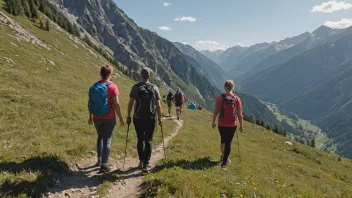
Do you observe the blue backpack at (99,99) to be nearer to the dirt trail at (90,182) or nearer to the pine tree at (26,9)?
the dirt trail at (90,182)

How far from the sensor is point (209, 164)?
15.2 meters

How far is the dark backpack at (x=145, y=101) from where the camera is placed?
12.1 metres

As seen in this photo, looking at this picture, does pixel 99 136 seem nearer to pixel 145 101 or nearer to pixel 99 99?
pixel 99 99

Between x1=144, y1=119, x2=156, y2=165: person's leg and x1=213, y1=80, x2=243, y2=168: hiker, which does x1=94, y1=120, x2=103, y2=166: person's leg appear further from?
x1=213, y1=80, x2=243, y2=168: hiker

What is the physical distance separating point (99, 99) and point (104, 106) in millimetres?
340

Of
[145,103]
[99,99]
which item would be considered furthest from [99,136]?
[145,103]

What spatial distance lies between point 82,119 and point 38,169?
10.5m

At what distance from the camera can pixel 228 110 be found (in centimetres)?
1452

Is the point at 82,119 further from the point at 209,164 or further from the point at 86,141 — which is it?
the point at 209,164

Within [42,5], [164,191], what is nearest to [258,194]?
[164,191]

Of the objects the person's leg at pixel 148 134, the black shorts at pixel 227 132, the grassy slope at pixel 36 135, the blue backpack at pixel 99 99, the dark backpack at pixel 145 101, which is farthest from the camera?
the black shorts at pixel 227 132

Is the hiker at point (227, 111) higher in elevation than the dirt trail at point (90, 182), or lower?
higher

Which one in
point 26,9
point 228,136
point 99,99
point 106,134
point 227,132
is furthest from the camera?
point 26,9

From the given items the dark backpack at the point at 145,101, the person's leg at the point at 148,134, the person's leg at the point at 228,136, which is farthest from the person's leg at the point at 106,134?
the person's leg at the point at 228,136
